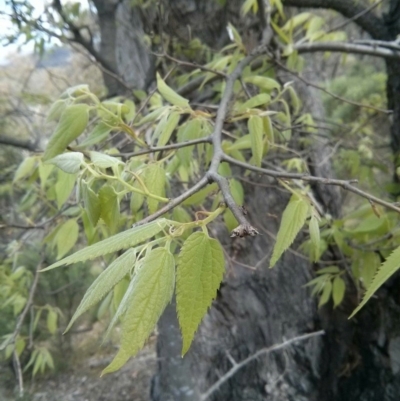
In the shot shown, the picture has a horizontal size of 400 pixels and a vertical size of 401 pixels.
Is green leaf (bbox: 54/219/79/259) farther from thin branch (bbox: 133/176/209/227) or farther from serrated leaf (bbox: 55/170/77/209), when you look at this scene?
thin branch (bbox: 133/176/209/227)

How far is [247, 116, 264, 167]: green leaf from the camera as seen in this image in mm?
477

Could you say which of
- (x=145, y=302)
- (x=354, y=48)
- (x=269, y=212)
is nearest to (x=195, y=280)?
(x=145, y=302)

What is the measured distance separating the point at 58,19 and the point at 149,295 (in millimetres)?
1322

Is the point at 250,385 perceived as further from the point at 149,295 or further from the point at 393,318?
the point at 149,295

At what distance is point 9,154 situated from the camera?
188 cm

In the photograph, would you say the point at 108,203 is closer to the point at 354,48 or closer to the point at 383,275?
the point at 383,275

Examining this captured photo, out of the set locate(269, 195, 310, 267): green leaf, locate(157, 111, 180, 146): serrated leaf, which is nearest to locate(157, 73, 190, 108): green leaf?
locate(157, 111, 180, 146): serrated leaf

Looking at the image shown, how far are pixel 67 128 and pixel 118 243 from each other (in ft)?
0.85

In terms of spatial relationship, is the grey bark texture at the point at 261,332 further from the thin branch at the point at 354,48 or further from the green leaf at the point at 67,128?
the green leaf at the point at 67,128

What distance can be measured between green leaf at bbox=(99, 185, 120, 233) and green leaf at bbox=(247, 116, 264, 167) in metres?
0.19

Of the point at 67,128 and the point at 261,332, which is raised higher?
the point at 67,128

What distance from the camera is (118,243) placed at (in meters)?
0.25

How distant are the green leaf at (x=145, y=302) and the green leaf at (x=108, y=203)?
0.14 meters

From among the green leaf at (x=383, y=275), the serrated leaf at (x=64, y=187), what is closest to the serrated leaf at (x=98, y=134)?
the serrated leaf at (x=64, y=187)
